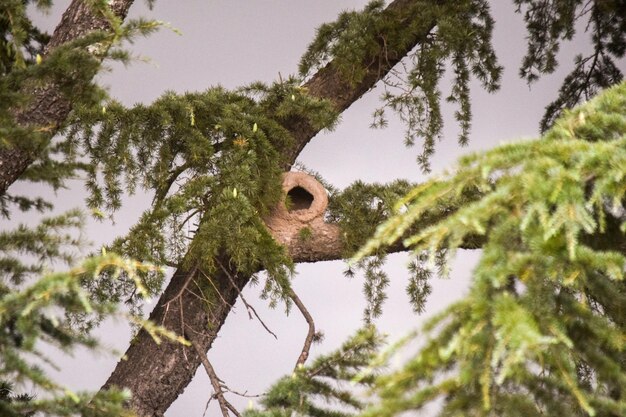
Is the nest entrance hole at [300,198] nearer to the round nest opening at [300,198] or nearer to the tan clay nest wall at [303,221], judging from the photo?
the round nest opening at [300,198]

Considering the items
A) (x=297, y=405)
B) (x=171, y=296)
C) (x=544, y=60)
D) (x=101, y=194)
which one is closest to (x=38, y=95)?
(x=101, y=194)

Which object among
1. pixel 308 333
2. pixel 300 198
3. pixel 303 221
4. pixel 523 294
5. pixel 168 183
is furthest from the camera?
pixel 300 198

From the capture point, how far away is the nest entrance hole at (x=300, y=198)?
4895 mm

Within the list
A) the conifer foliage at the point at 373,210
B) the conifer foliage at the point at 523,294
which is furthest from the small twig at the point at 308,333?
the conifer foliage at the point at 523,294

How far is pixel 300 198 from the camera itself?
16.2 feet

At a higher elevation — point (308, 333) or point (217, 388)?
point (308, 333)

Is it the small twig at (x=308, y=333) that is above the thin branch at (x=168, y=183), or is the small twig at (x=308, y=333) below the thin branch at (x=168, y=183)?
below

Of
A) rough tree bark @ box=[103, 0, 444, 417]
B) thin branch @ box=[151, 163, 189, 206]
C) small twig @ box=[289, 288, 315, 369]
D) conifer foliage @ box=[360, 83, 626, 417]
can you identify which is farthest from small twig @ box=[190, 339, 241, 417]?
conifer foliage @ box=[360, 83, 626, 417]

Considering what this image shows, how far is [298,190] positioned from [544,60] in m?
2.09

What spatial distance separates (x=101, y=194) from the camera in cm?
409

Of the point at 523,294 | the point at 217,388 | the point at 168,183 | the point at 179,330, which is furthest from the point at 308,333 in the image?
the point at 523,294

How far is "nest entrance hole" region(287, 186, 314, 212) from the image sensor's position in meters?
4.89

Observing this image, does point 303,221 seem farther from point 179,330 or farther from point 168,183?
point 179,330

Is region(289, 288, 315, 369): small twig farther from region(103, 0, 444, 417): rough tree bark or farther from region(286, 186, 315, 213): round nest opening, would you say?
region(286, 186, 315, 213): round nest opening
